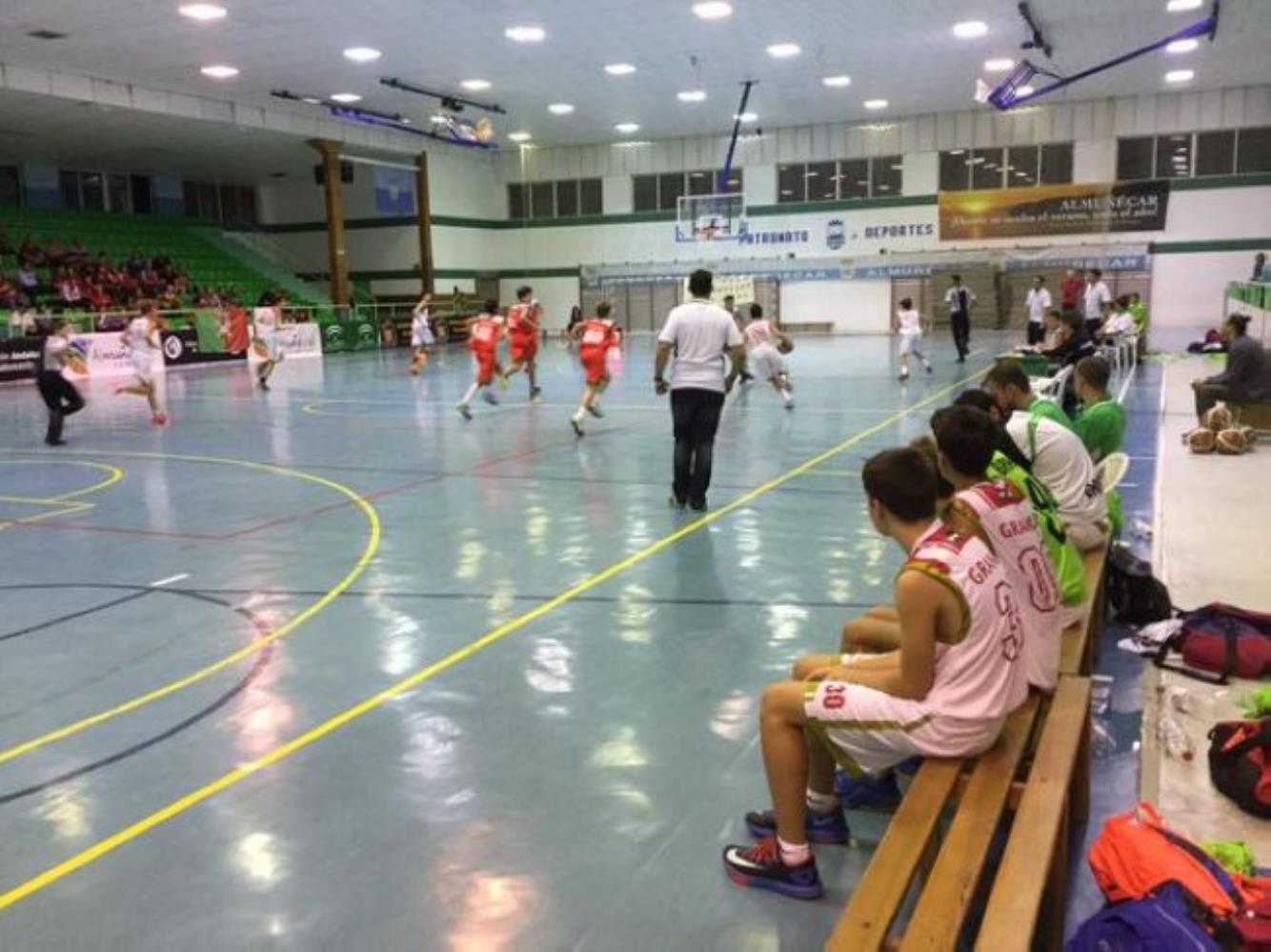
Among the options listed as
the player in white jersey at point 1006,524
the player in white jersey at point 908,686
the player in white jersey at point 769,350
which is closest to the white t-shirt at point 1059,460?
the player in white jersey at point 1006,524

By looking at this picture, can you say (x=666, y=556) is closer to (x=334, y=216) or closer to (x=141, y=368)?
(x=141, y=368)

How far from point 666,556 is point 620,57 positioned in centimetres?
2017

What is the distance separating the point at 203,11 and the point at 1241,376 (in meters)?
17.7

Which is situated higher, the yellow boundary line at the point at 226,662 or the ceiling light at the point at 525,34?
the ceiling light at the point at 525,34

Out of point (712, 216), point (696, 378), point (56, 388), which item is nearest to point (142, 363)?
point (56, 388)

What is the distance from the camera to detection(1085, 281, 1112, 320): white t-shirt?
830 inches

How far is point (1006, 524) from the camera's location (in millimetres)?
3408

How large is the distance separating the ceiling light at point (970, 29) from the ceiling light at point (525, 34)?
338 inches

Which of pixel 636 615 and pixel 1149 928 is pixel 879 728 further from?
pixel 636 615

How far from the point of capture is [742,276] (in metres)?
38.8

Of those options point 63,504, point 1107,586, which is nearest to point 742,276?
point 63,504

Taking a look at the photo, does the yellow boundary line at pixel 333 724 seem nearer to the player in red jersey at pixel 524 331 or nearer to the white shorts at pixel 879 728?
the white shorts at pixel 879 728

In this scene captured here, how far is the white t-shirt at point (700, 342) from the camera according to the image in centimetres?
859

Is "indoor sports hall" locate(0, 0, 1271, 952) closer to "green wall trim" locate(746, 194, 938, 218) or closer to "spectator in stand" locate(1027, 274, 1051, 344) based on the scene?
"spectator in stand" locate(1027, 274, 1051, 344)
